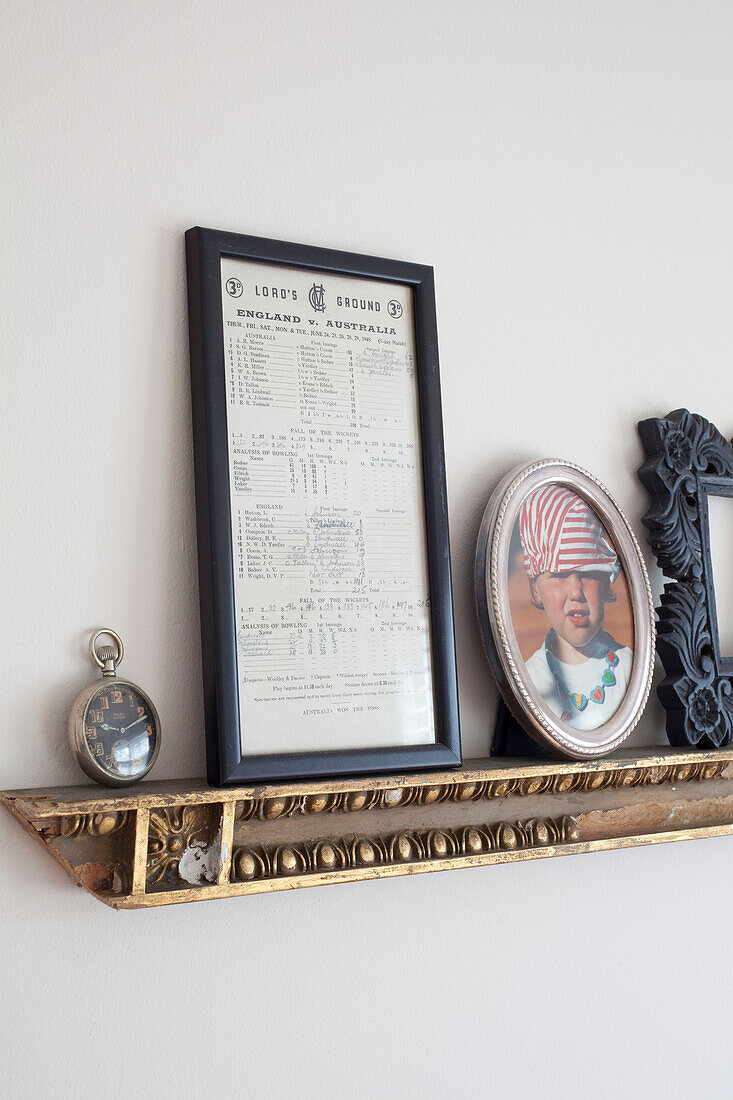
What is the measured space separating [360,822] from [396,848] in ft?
0.17

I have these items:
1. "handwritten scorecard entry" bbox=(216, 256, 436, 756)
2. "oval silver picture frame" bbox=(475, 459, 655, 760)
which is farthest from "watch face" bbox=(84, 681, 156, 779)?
"oval silver picture frame" bbox=(475, 459, 655, 760)

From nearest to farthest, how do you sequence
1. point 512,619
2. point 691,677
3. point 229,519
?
point 229,519 → point 512,619 → point 691,677

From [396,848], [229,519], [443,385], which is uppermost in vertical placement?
[443,385]

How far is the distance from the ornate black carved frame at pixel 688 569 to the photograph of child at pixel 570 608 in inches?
3.4

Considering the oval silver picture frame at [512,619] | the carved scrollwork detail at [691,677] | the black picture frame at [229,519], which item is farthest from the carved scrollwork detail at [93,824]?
the carved scrollwork detail at [691,677]

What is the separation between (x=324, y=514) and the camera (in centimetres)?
118

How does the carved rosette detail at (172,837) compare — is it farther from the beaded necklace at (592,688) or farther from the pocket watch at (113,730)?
the beaded necklace at (592,688)

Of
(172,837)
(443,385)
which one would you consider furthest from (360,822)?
(443,385)

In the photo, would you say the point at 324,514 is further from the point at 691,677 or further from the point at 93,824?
the point at 691,677

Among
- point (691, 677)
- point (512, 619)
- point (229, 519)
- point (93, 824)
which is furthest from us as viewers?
point (691, 677)

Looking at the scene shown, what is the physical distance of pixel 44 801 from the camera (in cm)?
93

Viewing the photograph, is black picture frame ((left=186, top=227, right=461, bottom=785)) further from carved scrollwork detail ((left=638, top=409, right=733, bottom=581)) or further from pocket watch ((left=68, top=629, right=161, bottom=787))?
carved scrollwork detail ((left=638, top=409, right=733, bottom=581))

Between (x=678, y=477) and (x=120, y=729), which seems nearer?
(x=120, y=729)

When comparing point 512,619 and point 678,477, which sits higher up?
point 678,477
